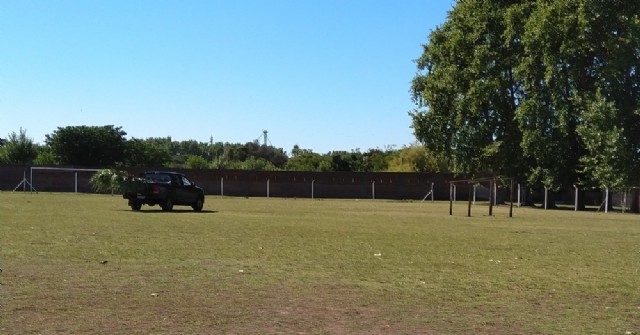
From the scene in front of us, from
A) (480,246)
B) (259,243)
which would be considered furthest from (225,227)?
(480,246)

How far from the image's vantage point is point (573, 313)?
345 inches

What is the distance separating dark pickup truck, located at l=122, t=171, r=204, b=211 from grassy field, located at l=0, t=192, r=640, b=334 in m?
12.1

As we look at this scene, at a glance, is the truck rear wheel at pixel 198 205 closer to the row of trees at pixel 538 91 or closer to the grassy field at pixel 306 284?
the grassy field at pixel 306 284

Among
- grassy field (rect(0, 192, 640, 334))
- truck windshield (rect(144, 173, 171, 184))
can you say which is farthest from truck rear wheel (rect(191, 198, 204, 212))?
grassy field (rect(0, 192, 640, 334))

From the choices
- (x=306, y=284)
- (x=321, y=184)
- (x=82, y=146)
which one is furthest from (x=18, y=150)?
(x=306, y=284)

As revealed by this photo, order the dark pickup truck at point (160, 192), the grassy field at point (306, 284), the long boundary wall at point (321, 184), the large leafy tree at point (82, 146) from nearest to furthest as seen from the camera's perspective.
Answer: the grassy field at point (306, 284) < the dark pickup truck at point (160, 192) < the long boundary wall at point (321, 184) < the large leafy tree at point (82, 146)

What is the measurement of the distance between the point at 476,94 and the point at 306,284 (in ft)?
128

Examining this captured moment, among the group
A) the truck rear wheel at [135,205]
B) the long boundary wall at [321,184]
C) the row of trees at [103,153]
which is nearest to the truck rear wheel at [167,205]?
the truck rear wheel at [135,205]

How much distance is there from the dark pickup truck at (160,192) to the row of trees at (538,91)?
22826mm

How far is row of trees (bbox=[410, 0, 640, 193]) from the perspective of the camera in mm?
42156

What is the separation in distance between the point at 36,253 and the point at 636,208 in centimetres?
4383

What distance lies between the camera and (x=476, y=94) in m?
47.7

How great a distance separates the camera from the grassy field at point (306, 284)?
7.88 metres

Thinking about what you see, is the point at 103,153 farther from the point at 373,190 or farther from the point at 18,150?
the point at 373,190
